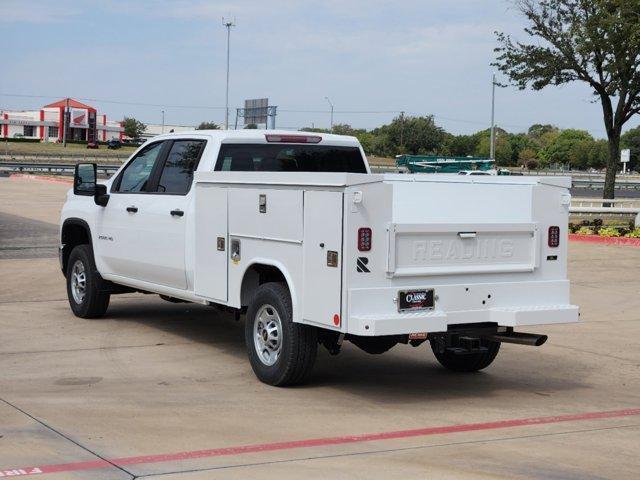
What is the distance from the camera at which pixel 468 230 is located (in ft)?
26.9

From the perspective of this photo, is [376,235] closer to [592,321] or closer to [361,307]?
[361,307]

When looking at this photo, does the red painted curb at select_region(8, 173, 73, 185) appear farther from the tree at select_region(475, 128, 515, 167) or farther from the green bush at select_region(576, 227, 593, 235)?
the tree at select_region(475, 128, 515, 167)

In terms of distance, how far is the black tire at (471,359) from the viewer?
9406 millimetres

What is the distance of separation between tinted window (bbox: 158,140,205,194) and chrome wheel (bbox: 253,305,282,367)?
1.89m

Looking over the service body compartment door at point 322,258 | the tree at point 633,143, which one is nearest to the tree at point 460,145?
the tree at point 633,143

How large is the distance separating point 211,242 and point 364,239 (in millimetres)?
2079

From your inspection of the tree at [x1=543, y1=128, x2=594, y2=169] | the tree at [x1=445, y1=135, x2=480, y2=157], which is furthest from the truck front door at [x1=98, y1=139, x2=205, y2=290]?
the tree at [x1=543, y1=128, x2=594, y2=169]

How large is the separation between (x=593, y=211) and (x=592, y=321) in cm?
1575

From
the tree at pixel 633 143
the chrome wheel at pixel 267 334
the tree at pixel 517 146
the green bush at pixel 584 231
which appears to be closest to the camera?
the chrome wheel at pixel 267 334

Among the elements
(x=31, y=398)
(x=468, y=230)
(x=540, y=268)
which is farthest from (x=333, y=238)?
(x=31, y=398)

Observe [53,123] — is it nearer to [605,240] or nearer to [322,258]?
[605,240]

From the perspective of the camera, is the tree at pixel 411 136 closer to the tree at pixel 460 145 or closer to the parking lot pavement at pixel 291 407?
the tree at pixel 460 145

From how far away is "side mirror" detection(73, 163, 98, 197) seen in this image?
11586mm

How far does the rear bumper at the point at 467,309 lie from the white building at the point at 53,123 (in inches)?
5450
